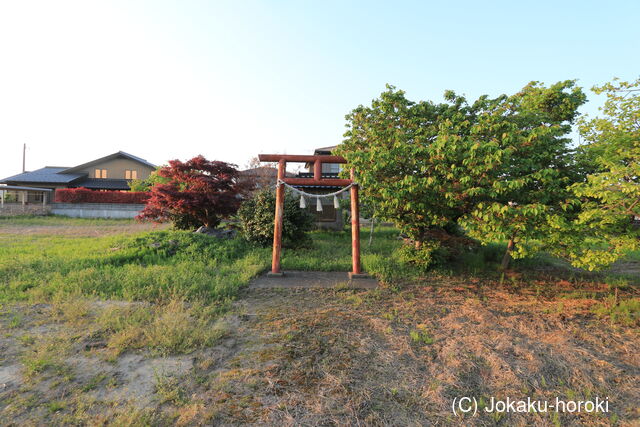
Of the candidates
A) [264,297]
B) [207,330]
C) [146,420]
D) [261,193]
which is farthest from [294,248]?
[146,420]

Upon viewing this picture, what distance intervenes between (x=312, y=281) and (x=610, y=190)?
626 cm

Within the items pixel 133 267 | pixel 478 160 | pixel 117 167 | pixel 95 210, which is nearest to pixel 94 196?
pixel 95 210

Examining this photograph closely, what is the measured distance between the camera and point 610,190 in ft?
14.1

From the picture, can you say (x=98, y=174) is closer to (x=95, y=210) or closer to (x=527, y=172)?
(x=95, y=210)

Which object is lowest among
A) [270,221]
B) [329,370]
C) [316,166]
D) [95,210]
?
[329,370]

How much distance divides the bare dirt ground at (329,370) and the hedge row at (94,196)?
22604 millimetres

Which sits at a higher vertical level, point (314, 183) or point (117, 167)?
point (117, 167)

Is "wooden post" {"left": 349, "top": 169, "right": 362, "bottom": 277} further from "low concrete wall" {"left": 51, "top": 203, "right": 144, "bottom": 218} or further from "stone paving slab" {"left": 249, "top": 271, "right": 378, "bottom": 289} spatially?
"low concrete wall" {"left": 51, "top": 203, "right": 144, "bottom": 218}

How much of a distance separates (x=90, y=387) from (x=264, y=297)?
11.4ft

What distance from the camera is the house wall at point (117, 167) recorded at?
97.6 ft

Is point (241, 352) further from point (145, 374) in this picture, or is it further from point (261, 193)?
point (261, 193)

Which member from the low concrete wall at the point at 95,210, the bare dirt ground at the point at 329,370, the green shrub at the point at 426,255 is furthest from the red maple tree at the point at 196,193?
the low concrete wall at the point at 95,210

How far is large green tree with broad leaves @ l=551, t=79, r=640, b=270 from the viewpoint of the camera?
4.23 meters

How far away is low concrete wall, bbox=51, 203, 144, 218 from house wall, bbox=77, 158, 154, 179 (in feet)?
25.3
